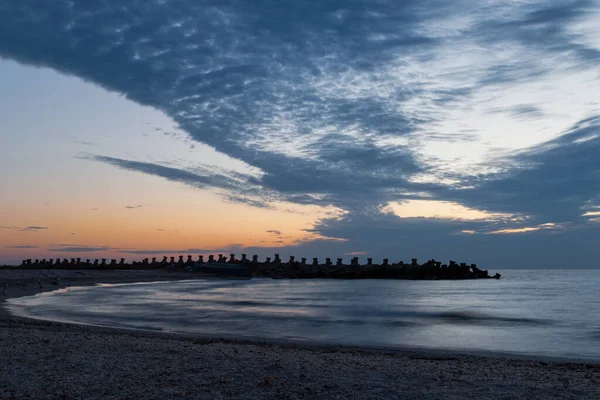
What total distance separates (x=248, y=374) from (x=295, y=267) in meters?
62.9

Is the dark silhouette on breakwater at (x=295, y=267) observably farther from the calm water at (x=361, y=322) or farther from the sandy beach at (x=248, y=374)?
the sandy beach at (x=248, y=374)

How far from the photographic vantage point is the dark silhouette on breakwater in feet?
214

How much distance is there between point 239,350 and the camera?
10.1 metres

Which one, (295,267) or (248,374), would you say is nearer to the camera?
(248,374)

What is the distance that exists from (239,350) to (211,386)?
3.42 m

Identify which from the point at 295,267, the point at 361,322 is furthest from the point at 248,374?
the point at 295,267

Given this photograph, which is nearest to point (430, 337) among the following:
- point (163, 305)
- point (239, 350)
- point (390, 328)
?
point (390, 328)

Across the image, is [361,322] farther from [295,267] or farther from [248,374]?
[295,267]

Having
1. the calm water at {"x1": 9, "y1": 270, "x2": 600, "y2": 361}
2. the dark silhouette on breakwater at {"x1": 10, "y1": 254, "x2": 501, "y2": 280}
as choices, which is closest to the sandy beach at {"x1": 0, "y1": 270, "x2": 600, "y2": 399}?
the calm water at {"x1": 9, "y1": 270, "x2": 600, "y2": 361}

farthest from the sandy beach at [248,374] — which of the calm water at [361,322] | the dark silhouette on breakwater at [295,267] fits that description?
the dark silhouette on breakwater at [295,267]

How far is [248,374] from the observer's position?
24.2ft

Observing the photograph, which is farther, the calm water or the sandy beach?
the calm water

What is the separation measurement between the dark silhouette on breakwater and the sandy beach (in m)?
54.0

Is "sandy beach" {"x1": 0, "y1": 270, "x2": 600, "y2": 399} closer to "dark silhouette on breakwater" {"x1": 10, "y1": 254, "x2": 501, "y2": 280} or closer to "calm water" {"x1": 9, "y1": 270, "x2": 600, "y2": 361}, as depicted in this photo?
"calm water" {"x1": 9, "y1": 270, "x2": 600, "y2": 361}
